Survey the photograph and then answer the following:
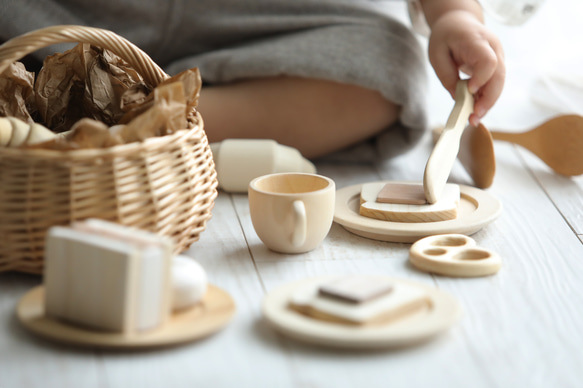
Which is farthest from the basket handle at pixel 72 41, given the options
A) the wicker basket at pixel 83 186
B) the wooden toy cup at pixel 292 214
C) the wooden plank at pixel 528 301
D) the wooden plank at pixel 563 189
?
the wooden plank at pixel 563 189

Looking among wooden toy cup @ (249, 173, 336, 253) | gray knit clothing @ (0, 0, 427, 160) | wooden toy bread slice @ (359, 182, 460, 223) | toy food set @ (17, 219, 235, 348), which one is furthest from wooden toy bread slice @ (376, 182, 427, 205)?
toy food set @ (17, 219, 235, 348)

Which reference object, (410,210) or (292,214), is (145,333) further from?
(410,210)

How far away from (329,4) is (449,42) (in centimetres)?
27

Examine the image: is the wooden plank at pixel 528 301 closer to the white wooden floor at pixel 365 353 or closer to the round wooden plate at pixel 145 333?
the white wooden floor at pixel 365 353

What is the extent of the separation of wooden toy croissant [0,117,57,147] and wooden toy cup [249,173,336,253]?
22 centimetres

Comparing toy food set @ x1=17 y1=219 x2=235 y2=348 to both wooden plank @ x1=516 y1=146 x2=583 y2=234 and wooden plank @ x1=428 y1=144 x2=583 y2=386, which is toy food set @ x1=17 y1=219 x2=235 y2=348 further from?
wooden plank @ x1=516 y1=146 x2=583 y2=234

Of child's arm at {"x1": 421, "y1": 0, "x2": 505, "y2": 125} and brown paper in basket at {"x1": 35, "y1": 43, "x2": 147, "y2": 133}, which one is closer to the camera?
brown paper in basket at {"x1": 35, "y1": 43, "x2": 147, "y2": 133}

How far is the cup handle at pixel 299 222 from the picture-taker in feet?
2.13

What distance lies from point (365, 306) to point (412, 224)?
27cm

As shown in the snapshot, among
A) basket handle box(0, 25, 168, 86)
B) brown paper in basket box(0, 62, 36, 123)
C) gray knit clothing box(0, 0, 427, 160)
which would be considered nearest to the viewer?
basket handle box(0, 25, 168, 86)

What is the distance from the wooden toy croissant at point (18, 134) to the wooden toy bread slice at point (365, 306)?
0.29m

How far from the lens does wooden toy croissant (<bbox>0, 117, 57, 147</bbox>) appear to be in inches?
23.6

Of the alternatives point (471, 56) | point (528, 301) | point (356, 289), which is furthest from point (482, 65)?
point (356, 289)

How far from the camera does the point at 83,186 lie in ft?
1.82
